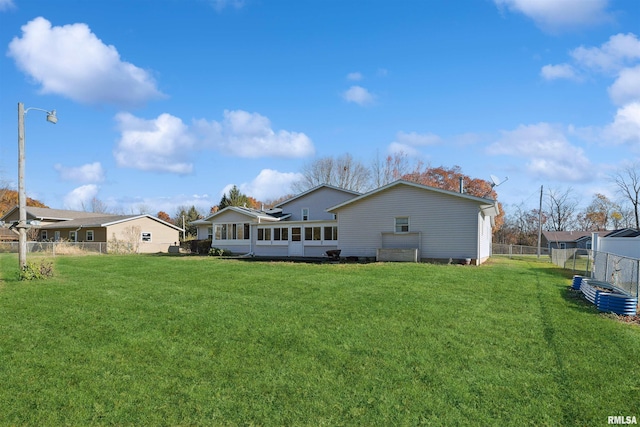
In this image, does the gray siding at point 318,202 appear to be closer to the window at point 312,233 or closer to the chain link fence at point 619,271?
the window at point 312,233

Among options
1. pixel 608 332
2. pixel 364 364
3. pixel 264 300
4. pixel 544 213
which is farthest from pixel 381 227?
pixel 544 213

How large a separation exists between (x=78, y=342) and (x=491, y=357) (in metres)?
6.43

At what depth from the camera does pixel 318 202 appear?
31.5 meters

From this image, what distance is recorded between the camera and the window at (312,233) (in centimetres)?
2656

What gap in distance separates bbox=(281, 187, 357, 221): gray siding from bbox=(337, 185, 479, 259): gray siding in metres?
7.40

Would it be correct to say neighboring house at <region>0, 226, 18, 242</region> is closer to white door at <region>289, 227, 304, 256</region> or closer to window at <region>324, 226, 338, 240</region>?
white door at <region>289, 227, 304, 256</region>

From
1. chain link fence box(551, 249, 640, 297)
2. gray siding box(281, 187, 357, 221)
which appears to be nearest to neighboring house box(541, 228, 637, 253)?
gray siding box(281, 187, 357, 221)

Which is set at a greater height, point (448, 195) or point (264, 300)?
point (448, 195)

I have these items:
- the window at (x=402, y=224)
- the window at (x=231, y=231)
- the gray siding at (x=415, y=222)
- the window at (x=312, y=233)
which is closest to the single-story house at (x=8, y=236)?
the window at (x=231, y=231)

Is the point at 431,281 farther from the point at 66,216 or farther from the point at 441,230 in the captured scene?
the point at 66,216

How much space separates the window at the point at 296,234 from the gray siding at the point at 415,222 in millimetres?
4635

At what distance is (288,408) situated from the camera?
4.71m

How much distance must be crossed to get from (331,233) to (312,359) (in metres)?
20.0

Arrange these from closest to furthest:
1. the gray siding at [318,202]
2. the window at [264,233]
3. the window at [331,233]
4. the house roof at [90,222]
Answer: the window at [331,233], the window at [264,233], the gray siding at [318,202], the house roof at [90,222]
